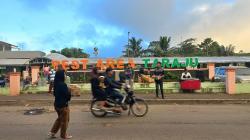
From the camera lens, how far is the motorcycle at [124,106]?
48.3ft

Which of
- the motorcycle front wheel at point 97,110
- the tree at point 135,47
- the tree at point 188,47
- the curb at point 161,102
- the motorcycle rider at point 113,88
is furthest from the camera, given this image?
the tree at point 188,47

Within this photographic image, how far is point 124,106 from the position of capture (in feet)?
48.5

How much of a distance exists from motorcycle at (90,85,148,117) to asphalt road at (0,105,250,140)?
0.94 ft

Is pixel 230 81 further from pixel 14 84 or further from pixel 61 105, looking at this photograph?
pixel 61 105

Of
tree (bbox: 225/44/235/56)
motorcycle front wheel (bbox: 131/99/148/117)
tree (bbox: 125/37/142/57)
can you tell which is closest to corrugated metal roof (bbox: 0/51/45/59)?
tree (bbox: 125/37/142/57)

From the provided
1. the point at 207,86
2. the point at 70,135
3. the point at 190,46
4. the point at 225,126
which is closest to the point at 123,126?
the point at 70,135

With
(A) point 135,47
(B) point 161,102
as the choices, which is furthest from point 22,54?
(B) point 161,102

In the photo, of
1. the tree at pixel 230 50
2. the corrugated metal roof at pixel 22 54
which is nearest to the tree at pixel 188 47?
the tree at pixel 230 50

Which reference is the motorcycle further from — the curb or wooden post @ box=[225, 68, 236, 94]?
wooden post @ box=[225, 68, 236, 94]

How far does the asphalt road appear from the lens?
1081cm

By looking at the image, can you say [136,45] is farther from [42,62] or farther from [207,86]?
[207,86]

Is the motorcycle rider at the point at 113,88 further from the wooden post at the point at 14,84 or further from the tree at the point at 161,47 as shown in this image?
the tree at the point at 161,47

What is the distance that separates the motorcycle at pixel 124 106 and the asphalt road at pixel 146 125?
11.3 inches

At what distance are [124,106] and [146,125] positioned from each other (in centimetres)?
228
